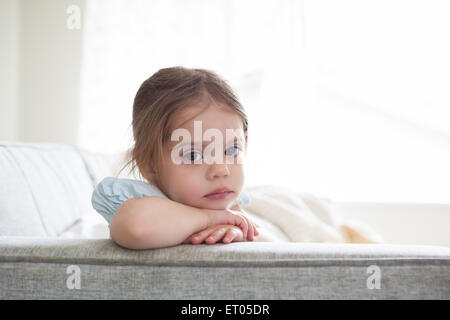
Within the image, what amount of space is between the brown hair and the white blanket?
0.58 metres

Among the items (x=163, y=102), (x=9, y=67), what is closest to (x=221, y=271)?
(x=163, y=102)

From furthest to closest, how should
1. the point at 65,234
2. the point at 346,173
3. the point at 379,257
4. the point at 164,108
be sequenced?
the point at 346,173
the point at 65,234
the point at 164,108
the point at 379,257

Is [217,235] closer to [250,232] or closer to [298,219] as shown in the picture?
[250,232]

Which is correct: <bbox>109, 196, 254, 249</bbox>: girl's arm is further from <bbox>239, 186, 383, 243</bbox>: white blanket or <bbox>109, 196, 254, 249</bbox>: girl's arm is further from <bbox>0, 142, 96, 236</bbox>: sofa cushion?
<bbox>239, 186, 383, 243</bbox>: white blanket

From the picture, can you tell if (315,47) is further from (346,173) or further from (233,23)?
(346,173)

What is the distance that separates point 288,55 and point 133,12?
42.4 inches

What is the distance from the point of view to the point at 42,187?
1.25 metres

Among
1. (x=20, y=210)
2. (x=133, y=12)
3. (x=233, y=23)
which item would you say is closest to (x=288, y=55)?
(x=233, y=23)

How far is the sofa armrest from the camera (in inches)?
24.0

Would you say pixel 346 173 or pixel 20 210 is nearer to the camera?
Result: pixel 20 210

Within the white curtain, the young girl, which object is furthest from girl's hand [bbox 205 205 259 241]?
the white curtain

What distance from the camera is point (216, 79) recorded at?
3.03 ft
